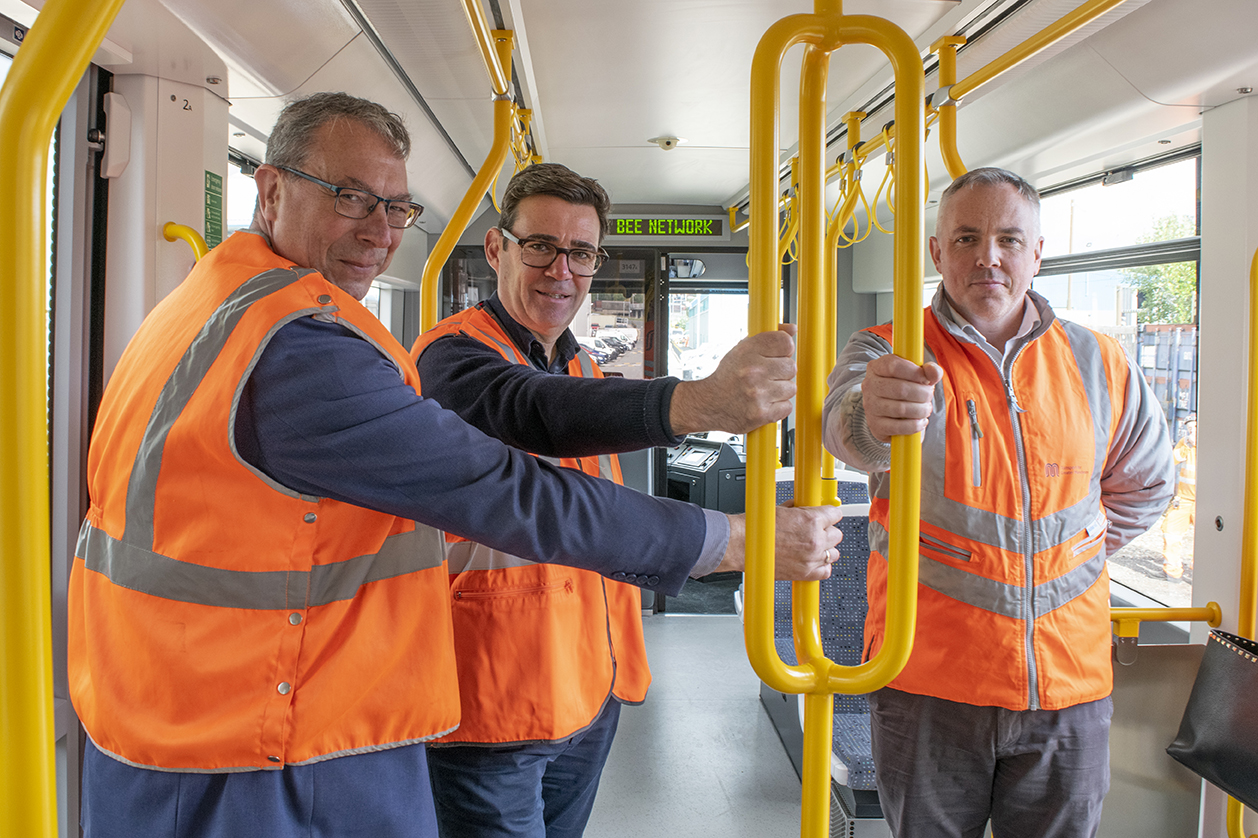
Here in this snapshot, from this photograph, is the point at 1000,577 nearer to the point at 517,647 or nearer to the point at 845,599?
the point at 517,647

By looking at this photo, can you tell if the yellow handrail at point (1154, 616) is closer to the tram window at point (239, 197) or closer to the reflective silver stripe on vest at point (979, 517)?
the reflective silver stripe on vest at point (979, 517)

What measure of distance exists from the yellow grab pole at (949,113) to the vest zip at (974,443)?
24.0 inches

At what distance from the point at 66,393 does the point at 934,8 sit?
7.66 ft

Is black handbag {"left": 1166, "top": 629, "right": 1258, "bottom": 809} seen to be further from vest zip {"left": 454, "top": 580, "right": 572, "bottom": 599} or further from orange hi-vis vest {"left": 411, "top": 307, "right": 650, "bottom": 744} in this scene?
vest zip {"left": 454, "top": 580, "right": 572, "bottom": 599}

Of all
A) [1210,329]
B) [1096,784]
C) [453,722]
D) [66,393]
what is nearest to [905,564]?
[453,722]

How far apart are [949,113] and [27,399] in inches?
78.7

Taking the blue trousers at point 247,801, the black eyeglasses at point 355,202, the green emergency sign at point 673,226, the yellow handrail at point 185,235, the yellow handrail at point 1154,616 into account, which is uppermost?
the green emergency sign at point 673,226

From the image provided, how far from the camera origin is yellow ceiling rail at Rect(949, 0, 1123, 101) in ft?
4.91

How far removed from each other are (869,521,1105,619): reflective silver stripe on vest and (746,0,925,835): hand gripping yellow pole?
72 cm

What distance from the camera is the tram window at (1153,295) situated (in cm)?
293

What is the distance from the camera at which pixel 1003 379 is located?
5.37ft

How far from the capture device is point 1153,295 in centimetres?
309

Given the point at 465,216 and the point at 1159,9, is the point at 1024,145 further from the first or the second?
the point at 465,216

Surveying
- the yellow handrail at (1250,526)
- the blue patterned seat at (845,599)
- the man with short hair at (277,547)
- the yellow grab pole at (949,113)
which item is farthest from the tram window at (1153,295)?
the man with short hair at (277,547)
